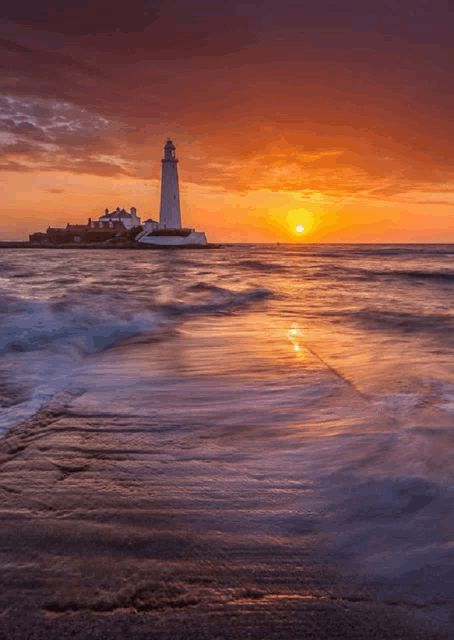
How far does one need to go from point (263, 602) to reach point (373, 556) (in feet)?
1.65

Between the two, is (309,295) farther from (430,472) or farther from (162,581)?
(162,581)

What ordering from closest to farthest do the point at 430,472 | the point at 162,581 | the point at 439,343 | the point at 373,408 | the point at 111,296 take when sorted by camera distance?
the point at 162,581 → the point at 430,472 → the point at 373,408 → the point at 439,343 → the point at 111,296

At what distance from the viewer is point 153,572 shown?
166cm

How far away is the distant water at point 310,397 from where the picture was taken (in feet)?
6.50

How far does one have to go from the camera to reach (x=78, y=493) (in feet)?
7.25

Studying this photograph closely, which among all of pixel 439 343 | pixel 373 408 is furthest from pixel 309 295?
pixel 373 408

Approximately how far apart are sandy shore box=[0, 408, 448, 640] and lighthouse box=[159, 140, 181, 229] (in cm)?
6185

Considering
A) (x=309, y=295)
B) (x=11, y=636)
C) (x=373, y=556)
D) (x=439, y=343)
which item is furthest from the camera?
(x=309, y=295)

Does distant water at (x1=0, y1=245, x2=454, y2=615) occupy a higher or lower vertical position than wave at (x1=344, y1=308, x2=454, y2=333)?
higher

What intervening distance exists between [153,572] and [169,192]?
208ft

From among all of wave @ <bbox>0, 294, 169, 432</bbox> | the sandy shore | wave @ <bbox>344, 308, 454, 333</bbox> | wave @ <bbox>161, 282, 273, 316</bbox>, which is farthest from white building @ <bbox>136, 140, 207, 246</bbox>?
the sandy shore

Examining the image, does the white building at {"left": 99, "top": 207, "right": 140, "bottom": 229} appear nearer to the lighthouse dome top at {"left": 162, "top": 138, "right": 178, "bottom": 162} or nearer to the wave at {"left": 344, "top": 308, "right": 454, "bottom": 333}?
the lighthouse dome top at {"left": 162, "top": 138, "right": 178, "bottom": 162}

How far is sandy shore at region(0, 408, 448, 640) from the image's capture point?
1.43 metres

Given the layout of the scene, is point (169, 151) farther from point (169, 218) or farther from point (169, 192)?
point (169, 218)
